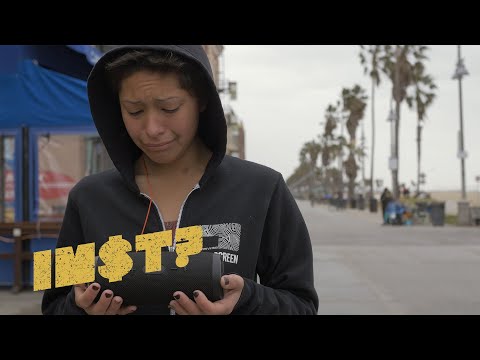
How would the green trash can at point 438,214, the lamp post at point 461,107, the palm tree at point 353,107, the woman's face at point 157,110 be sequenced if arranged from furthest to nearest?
1. the palm tree at point 353,107
2. the lamp post at point 461,107
3. the green trash can at point 438,214
4. the woman's face at point 157,110

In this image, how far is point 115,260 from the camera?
1195 mm

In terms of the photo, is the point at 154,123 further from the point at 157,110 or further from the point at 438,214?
the point at 438,214

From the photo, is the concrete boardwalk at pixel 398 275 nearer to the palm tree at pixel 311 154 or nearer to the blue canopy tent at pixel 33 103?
the blue canopy tent at pixel 33 103

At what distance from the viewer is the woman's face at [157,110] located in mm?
1402

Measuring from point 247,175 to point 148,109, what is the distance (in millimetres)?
403

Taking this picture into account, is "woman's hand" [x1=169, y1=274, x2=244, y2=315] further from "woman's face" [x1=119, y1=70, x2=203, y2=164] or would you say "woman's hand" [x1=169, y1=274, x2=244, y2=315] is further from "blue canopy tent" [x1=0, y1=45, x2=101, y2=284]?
"blue canopy tent" [x1=0, y1=45, x2=101, y2=284]

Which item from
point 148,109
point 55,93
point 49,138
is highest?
point 55,93

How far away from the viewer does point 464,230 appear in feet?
65.6

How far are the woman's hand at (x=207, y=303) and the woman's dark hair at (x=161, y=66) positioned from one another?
1.70 feet

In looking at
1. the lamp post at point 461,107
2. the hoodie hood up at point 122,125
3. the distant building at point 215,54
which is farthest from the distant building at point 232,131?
the lamp post at point 461,107

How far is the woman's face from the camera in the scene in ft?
4.60

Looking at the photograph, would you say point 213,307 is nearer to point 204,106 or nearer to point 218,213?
point 218,213
